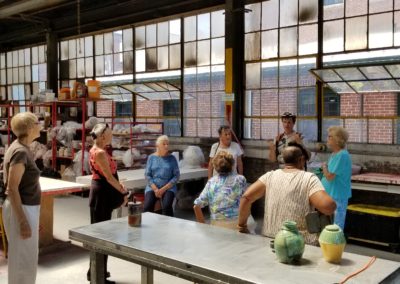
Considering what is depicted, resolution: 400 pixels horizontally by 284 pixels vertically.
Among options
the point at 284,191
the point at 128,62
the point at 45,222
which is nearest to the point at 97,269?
the point at 284,191

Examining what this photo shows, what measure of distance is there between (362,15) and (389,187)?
2402 mm

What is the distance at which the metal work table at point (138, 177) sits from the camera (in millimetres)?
5771

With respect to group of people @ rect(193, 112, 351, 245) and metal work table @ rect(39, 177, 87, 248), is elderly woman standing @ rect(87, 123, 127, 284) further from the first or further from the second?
metal work table @ rect(39, 177, 87, 248)

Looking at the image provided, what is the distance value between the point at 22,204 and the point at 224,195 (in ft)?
4.84

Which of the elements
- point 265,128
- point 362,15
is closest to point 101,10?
point 265,128

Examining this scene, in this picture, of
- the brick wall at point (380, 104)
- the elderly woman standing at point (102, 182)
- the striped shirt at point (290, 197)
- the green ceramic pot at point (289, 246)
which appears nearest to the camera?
the green ceramic pot at point (289, 246)

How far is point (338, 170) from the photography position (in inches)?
168

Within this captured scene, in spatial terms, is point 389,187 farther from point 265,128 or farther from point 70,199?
point 70,199

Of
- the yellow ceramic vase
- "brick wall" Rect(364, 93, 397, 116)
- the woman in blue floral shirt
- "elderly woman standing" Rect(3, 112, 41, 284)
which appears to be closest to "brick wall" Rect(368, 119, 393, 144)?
"brick wall" Rect(364, 93, 397, 116)

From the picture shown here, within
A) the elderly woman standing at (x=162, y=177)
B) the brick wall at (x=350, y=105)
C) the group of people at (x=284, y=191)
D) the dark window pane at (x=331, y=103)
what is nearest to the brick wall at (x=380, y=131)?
the brick wall at (x=350, y=105)

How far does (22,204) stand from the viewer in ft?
10.5

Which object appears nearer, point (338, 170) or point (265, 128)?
point (338, 170)

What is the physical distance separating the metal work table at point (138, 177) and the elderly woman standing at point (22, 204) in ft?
7.95

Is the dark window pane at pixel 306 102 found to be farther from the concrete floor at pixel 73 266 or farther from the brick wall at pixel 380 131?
the concrete floor at pixel 73 266
